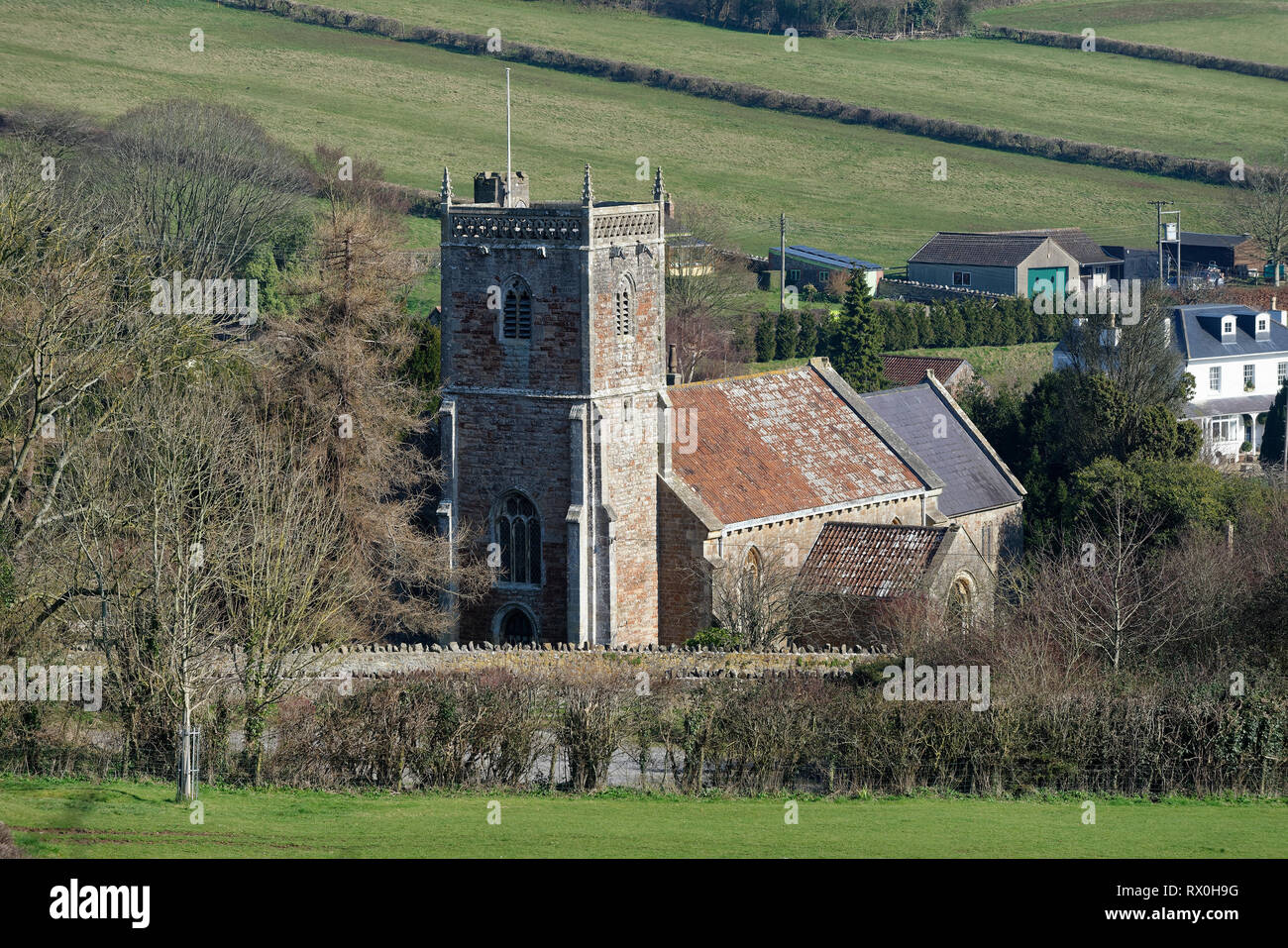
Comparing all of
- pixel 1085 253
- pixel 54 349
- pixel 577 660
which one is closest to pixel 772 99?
pixel 1085 253

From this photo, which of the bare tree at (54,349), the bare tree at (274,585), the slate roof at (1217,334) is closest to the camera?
the bare tree at (274,585)

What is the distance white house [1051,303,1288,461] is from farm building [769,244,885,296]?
21084mm

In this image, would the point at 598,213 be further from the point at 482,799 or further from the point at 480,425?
the point at 482,799

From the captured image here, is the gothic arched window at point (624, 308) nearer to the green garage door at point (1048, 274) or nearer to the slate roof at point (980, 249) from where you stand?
the slate roof at point (980, 249)

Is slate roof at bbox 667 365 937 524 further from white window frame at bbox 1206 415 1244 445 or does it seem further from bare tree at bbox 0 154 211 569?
white window frame at bbox 1206 415 1244 445

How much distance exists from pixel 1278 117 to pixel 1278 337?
44.4 m

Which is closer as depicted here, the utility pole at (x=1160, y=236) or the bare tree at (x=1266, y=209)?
→ the utility pole at (x=1160, y=236)

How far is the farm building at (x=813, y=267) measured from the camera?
109 meters

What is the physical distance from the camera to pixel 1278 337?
91.8 m

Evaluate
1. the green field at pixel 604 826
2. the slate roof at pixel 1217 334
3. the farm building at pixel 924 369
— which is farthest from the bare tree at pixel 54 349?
the slate roof at pixel 1217 334

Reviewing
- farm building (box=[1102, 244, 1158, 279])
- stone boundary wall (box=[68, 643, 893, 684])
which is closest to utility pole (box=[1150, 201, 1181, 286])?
farm building (box=[1102, 244, 1158, 279])

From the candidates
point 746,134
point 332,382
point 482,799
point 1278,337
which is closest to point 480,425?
point 332,382

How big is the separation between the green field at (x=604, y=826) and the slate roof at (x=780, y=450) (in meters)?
18.1
